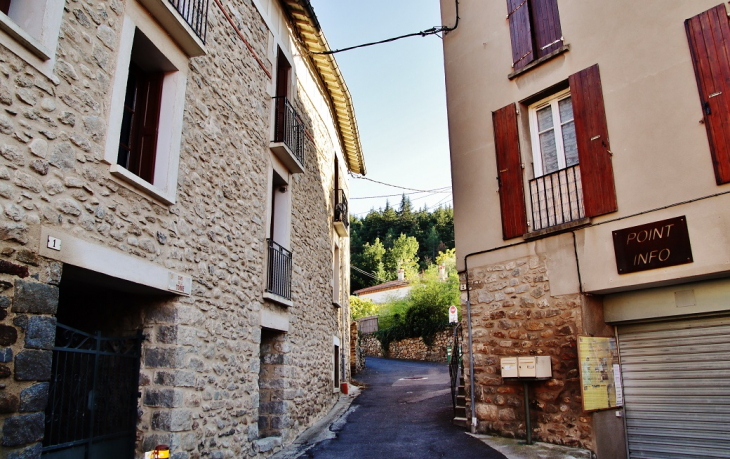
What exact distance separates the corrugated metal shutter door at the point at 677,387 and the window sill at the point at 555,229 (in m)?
1.48

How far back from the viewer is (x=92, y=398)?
445cm

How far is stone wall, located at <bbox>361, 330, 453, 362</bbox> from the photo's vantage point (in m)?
22.6

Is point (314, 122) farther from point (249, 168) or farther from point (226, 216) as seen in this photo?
point (226, 216)

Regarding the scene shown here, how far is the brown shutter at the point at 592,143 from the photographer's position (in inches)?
246

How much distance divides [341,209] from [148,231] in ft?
27.4

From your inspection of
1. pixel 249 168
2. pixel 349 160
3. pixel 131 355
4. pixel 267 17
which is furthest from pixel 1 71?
pixel 349 160

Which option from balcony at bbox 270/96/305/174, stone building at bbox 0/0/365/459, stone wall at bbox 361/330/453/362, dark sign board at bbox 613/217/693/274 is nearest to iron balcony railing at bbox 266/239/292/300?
stone building at bbox 0/0/365/459

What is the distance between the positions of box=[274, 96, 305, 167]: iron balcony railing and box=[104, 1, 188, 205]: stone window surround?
2.59m

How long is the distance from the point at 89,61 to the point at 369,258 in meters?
39.8

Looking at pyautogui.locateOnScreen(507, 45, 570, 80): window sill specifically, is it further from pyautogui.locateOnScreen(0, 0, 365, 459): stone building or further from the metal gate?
the metal gate

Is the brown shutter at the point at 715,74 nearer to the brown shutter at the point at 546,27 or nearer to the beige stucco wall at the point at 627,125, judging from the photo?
the beige stucco wall at the point at 627,125

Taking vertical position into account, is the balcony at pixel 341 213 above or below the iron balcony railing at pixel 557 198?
above

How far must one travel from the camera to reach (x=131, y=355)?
4.88m

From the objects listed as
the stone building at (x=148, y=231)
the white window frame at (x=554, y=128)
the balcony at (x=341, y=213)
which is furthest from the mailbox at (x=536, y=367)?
the balcony at (x=341, y=213)
